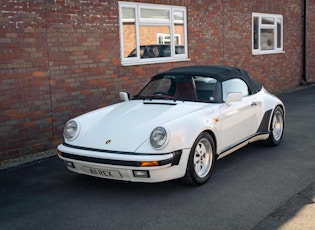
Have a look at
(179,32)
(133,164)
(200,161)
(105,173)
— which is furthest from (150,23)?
(133,164)

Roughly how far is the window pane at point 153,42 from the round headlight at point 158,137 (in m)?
4.79

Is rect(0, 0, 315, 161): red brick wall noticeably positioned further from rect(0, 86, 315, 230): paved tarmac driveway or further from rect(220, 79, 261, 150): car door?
rect(220, 79, 261, 150): car door

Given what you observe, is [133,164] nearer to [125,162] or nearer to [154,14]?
[125,162]

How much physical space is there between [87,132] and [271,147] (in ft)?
10.6

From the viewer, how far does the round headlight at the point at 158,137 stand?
4699 millimetres

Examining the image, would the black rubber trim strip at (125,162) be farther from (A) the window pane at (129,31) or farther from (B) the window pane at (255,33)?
(B) the window pane at (255,33)

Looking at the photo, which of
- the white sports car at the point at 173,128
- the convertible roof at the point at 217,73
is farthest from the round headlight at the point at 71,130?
the convertible roof at the point at 217,73

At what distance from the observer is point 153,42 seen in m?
9.56

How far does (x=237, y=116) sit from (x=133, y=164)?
77.0 inches

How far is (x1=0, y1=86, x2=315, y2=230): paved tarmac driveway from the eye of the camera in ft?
13.5

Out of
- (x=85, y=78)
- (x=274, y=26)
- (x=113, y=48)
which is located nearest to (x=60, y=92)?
(x=85, y=78)

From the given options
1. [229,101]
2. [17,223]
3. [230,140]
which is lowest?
→ [17,223]

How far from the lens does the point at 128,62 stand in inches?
352

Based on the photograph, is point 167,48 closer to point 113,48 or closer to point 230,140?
point 113,48
